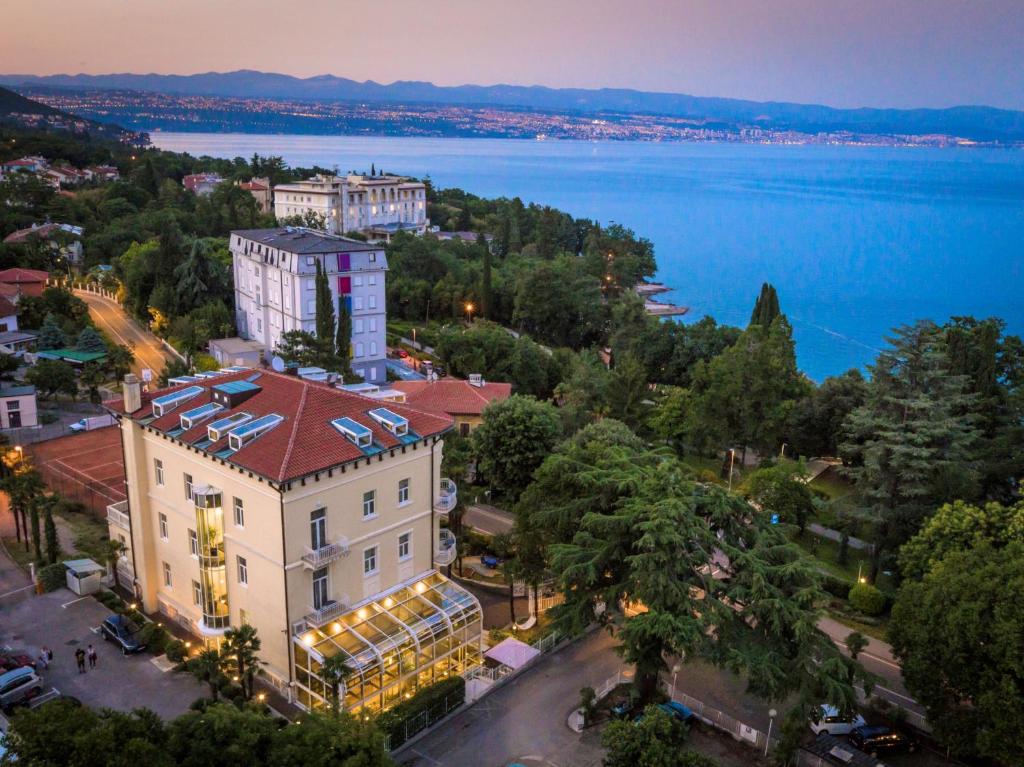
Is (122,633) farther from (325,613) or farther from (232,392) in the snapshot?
(232,392)

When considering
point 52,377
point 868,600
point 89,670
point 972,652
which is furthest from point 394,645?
point 52,377

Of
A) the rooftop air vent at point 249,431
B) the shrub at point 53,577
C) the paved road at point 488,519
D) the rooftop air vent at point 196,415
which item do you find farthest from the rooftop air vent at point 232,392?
the paved road at point 488,519

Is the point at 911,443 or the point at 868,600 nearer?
the point at 868,600

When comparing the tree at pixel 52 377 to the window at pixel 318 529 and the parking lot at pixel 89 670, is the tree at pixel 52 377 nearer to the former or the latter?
the parking lot at pixel 89 670

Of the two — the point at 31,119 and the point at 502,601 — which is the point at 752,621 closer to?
the point at 502,601

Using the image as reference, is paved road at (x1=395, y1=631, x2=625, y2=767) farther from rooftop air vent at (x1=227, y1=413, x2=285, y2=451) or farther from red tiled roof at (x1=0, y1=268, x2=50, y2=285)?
red tiled roof at (x1=0, y1=268, x2=50, y2=285)
